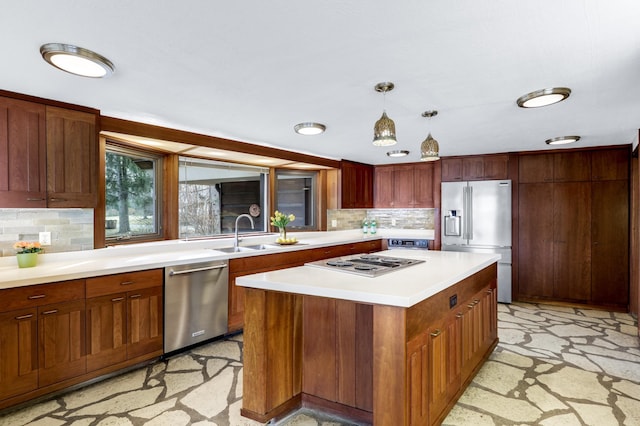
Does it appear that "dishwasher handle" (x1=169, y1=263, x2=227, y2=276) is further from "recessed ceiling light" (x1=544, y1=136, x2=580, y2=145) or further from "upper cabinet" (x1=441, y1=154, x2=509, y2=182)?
"recessed ceiling light" (x1=544, y1=136, x2=580, y2=145)

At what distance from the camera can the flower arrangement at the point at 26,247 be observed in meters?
2.59

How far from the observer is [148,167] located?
3908 millimetres

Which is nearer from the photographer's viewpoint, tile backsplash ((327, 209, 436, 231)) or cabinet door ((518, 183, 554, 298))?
cabinet door ((518, 183, 554, 298))

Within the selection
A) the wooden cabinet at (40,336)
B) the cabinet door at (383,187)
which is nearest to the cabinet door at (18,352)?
the wooden cabinet at (40,336)

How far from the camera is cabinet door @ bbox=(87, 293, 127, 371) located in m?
2.59

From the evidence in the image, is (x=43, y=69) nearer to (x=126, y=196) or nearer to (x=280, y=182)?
(x=126, y=196)

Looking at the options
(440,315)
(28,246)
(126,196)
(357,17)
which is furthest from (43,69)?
(440,315)

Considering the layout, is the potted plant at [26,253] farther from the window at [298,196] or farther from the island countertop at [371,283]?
the window at [298,196]

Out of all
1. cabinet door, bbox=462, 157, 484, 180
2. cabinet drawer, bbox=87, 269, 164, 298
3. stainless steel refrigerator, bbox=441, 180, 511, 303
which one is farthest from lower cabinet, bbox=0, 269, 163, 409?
cabinet door, bbox=462, 157, 484, 180

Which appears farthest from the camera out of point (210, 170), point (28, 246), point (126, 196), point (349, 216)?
point (349, 216)

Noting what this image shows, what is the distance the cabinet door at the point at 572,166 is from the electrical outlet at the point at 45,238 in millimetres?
5914

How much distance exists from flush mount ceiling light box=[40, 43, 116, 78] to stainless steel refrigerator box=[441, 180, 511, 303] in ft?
15.6

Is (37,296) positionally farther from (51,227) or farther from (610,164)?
(610,164)

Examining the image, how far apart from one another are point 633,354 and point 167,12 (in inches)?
177
